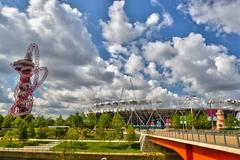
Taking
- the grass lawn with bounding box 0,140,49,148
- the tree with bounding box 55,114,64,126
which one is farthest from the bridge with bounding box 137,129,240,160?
the tree with bounding box 55,114,64,126

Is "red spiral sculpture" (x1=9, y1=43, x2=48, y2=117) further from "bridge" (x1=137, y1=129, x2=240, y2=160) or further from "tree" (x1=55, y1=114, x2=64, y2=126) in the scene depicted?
"bridge" (x1=137, y1=129, x2=240, y2=160)

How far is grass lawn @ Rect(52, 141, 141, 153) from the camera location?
314ft

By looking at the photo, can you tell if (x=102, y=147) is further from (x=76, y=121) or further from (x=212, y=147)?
(x=212, y=147)

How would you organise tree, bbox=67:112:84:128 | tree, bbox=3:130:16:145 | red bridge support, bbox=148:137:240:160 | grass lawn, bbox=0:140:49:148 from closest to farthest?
1. red bridge support, bbox=148:137:240:160
2. grass lawn, bbox=0:140:49:148
3. tree, bbox=3:130:16:145
4. tree, bbox=67:112:84:128

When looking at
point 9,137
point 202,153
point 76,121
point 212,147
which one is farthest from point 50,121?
point 212,147

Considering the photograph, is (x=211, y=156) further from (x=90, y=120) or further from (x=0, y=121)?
(x=0, y=121)

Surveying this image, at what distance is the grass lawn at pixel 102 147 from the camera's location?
3773 inches

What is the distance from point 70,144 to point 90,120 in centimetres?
6300

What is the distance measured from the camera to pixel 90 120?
166 metres

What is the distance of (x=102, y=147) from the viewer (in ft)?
333

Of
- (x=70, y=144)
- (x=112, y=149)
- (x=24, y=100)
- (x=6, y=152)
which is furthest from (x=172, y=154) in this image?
(x=24, y=100)

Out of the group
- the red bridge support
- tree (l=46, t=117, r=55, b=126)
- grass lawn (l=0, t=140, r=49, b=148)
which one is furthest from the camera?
tree (l=46, t=117, r=55, b=126)

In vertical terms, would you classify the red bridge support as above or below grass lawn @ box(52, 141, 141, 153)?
above

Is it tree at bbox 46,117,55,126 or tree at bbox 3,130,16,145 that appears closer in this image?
tree at bbox 3,130,16,145
